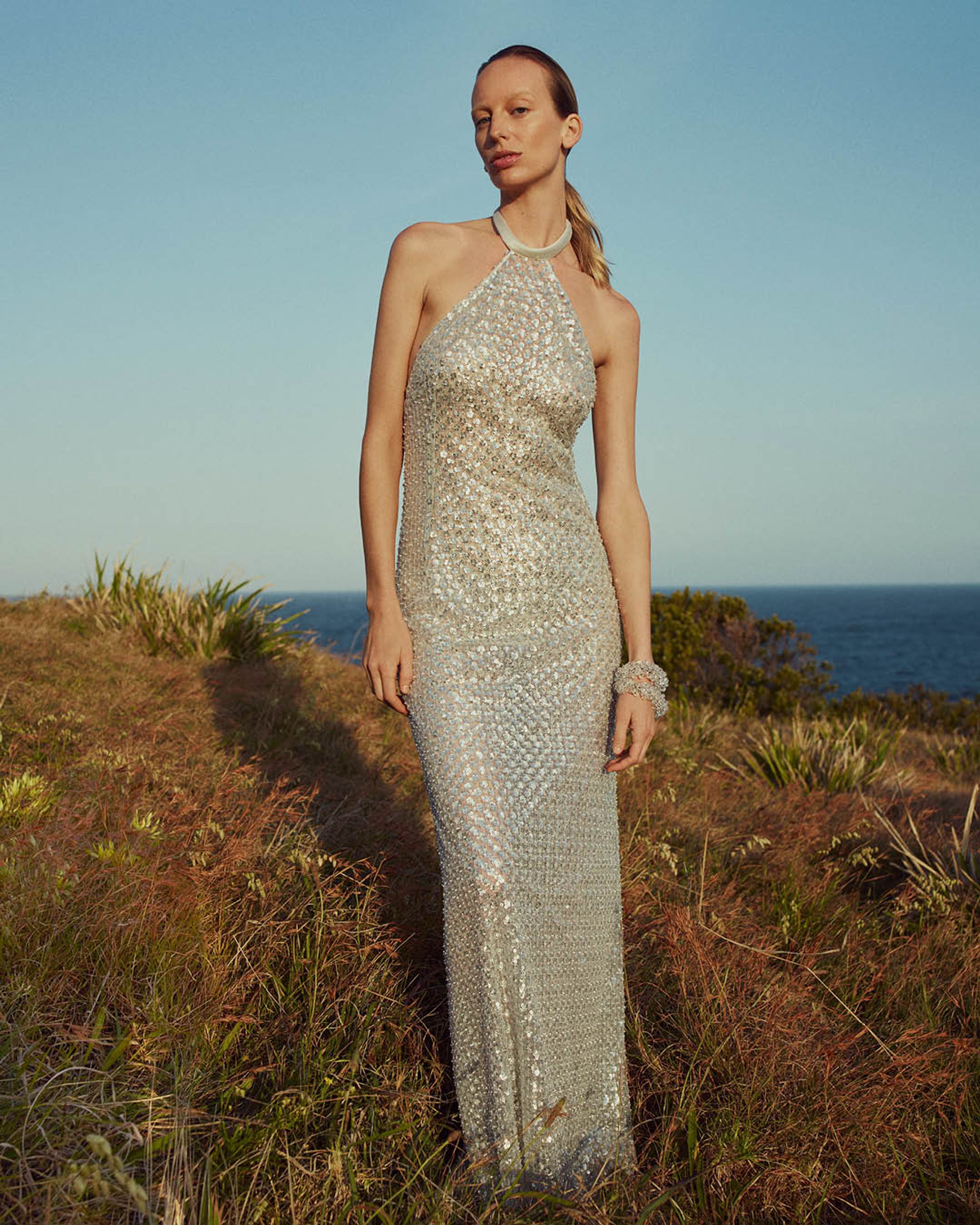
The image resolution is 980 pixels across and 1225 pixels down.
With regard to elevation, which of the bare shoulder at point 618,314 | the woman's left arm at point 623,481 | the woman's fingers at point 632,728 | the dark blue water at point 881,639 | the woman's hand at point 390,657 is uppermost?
the bare shoulder at point 618,314

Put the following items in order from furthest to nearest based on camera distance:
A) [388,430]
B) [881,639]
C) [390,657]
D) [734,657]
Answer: [881,639], [734,657], [388,430], [390,657]

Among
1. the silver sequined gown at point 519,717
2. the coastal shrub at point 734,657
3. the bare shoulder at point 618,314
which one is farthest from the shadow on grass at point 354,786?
the coastal shrub at point 734,657

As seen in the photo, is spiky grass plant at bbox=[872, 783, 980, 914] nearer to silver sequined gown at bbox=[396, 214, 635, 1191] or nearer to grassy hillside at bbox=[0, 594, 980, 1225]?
grassy hillside at bbox=[0, 594, 980, 1225]

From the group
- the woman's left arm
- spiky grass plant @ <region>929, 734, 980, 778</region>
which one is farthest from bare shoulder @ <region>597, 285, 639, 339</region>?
spiky grass plant @ <region>929, 734, 980, 778</region>

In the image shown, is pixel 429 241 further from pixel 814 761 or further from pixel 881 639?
pixel 881 639

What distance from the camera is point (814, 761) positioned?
691 centimetres

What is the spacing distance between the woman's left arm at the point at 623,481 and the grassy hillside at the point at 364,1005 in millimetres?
1043

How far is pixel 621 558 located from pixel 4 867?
208cm

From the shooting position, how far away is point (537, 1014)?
2445mm

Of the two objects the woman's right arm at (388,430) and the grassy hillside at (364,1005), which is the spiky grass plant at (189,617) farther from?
the woman's right arm at (388,430)

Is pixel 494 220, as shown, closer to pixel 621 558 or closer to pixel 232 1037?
pixel 621 558

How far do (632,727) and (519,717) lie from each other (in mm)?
394

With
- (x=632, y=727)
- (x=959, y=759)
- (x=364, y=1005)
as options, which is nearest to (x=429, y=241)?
(x=632, y=727)

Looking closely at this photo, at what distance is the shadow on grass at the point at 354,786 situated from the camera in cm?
344
